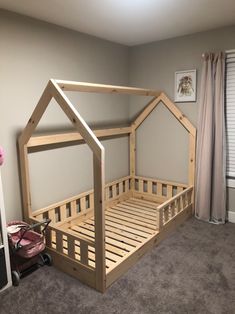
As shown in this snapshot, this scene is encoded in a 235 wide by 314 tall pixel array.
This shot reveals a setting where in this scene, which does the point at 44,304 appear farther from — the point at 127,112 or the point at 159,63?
the point at 159,63

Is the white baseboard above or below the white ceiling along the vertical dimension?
A: below

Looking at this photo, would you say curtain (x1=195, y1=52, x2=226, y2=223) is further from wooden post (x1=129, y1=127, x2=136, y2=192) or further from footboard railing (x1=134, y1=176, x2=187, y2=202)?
wooden post (x1=129, y1=127, x2=136, y2=192)

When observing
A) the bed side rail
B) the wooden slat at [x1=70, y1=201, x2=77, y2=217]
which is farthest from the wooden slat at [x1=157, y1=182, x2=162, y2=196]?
the wooden slat at [x1=70, y1=201, x2=77, y2=217]

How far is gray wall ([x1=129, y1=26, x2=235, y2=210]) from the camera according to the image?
311 cm

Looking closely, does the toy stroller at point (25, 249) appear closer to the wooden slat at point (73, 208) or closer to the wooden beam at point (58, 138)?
the wooden slat at point (73, 208)

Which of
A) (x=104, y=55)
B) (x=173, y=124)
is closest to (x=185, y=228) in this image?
(x=173, y=124)

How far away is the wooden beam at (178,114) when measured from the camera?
3.24 metres

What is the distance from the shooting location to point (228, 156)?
10.1 feet

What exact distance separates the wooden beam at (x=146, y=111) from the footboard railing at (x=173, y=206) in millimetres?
1126

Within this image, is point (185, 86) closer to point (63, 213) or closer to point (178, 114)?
point (178, 114)

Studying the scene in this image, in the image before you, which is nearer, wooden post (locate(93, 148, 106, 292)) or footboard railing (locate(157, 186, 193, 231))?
wooden post (locate(93, 148, 106, 292))

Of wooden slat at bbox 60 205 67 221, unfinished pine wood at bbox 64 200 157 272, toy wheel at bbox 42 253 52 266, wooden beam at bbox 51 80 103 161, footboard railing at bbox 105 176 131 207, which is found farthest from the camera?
footboard railing at bbox 105 176 131 207

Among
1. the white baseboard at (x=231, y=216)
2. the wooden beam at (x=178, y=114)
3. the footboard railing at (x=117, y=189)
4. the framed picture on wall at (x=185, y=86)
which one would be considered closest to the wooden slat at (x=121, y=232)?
the footboard railing at (x=117, y=189)

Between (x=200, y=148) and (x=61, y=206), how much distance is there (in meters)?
1.72
